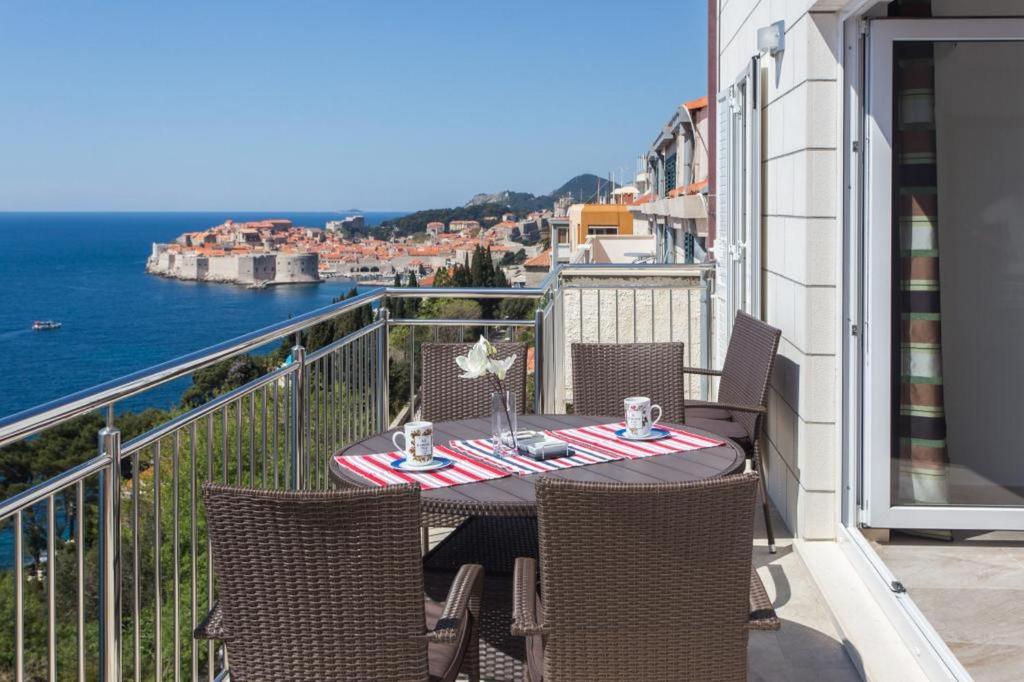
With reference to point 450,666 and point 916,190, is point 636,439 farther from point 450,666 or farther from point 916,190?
point 916,190

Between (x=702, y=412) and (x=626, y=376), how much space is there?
956 millimetres

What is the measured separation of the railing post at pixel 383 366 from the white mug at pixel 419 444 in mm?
2177

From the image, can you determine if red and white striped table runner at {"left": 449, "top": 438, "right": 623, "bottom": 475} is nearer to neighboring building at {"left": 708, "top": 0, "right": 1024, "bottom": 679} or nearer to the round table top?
the round table top

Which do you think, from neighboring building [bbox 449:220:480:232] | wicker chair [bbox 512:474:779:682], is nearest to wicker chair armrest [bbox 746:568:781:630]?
wicker chair [bbox 512:474:779:682]

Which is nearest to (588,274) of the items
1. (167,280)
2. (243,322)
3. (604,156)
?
(243,322)

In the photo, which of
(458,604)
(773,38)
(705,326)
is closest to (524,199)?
(705,326)

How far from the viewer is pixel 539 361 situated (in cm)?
534

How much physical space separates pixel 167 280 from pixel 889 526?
71839 mm

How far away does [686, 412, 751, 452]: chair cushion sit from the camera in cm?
437

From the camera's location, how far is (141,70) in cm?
7375

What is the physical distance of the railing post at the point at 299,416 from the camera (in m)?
3.74

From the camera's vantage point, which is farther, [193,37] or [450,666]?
[193,37]

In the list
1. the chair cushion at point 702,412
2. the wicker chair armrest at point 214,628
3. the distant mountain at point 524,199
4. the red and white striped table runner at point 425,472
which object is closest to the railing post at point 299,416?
the red and white striped table runner at point 425,472

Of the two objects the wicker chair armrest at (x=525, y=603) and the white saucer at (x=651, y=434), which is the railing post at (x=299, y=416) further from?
the wicker chair armrest at (x=525, y=603)
